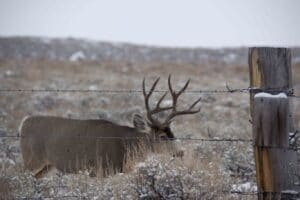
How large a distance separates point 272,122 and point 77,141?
4.64m

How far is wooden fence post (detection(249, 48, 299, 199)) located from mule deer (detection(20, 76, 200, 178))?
12.5 ft

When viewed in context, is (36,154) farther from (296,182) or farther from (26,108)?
(26,108)

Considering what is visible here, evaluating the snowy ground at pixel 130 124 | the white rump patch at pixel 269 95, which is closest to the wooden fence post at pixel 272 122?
the white rump patch at pixel 269 95

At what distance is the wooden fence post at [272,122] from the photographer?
4719 millimetres

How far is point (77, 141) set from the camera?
8.89 metres

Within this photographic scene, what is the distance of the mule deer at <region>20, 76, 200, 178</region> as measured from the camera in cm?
879

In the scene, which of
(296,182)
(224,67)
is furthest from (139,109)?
(224,67)

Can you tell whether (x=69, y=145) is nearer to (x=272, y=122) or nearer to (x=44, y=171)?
(x=44, y=171)

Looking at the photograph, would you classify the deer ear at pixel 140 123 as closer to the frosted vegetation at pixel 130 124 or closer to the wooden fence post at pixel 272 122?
the frosted vegetation at pixel 130 124

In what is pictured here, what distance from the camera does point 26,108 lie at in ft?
48.1

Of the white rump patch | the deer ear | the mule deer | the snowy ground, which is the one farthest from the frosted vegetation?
the white rump patch

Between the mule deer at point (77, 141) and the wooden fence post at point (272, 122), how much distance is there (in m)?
3.81

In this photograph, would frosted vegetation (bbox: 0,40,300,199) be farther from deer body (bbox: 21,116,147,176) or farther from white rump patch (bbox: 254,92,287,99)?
white rump patch (bbox: 254,92,287,99)

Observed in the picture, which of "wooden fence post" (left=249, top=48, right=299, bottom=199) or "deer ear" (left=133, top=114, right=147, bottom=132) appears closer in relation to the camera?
"wooden fence post" (left=249, top=48, right=299, bottom=199)
